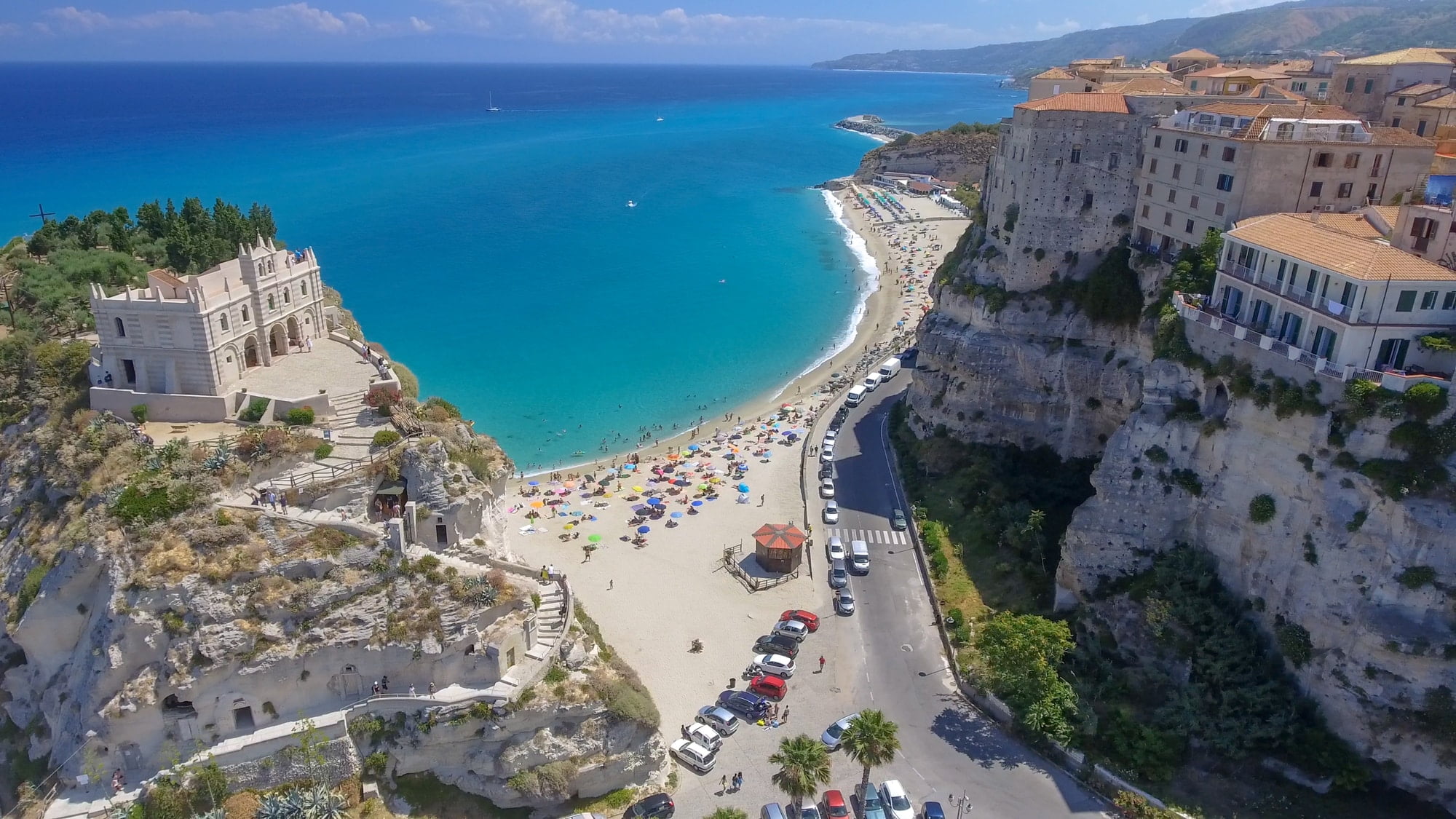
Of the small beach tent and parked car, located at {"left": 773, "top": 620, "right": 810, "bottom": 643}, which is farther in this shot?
the small beach tent

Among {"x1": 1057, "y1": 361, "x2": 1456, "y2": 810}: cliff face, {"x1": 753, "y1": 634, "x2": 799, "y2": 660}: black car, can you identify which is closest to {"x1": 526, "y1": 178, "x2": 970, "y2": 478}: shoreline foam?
{"x1": 753, "y1": 634, "x2": 799, "y2": 660}: black car

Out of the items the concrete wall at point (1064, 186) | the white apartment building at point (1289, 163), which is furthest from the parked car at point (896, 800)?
the concrete wall at point (1064, 186)

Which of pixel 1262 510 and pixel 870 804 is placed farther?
pixel 1262 510

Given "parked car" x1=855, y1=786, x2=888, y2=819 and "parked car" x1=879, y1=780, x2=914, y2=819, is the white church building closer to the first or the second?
"parked car" x1=855, y1=786, x2=888, y2=819

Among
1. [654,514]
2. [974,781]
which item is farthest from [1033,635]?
[654,514]

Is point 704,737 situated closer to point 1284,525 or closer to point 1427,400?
point 1284,525

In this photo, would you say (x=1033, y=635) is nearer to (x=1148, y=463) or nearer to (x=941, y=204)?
(x=1148, y=463)

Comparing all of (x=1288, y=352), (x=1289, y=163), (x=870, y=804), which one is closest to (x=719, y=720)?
(x=870, y=804)
